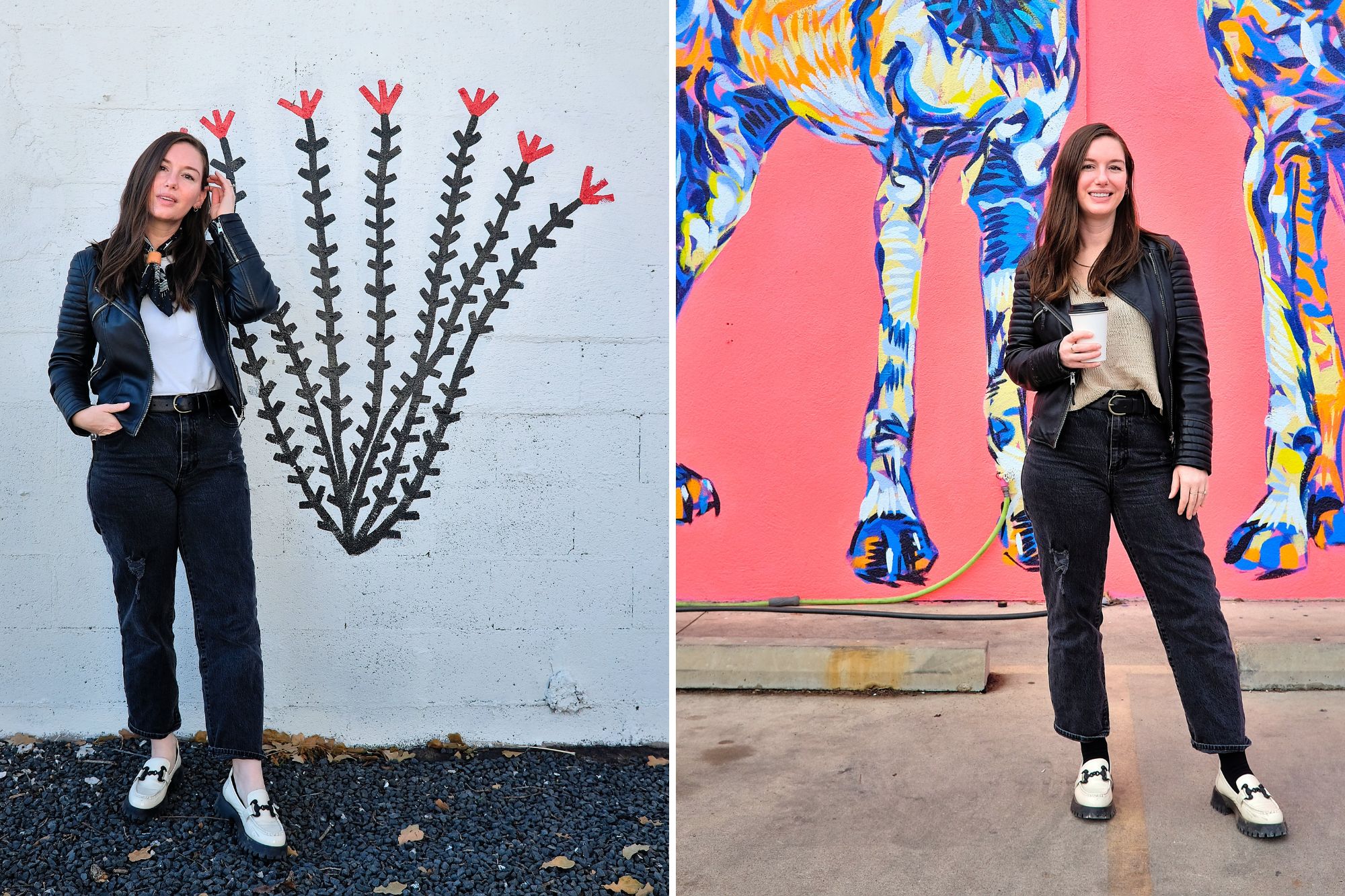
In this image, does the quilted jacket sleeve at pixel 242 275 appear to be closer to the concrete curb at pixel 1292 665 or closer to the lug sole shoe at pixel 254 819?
the lug sole shoe at pixel 254 819

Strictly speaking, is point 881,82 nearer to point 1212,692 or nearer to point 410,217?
point 410,217

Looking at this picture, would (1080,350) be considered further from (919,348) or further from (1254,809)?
(919,348)

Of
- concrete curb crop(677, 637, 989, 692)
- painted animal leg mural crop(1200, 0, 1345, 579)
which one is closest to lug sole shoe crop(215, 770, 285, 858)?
concrete curb crop(677, 637, 989, 692)

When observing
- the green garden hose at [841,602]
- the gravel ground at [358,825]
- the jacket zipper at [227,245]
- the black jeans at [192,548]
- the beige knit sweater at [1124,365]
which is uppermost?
the jacket zipper at [227,245]

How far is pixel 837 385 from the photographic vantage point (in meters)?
4.90

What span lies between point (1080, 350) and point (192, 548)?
242 cm

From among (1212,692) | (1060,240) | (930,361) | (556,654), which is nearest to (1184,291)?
(1060,240)

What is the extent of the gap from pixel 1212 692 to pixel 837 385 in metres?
2.30

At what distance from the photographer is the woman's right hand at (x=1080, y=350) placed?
269cm

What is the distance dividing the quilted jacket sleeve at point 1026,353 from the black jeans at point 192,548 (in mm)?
2184

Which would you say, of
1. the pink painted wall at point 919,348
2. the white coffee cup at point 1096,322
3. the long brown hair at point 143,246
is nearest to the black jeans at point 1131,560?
the white coffee cup at point 1096,322

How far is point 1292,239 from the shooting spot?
15.3 feet

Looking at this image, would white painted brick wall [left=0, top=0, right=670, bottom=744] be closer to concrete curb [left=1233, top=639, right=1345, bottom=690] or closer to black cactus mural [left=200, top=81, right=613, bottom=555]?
black cactus mural [left=200, top=81, right=613, bottom=555]

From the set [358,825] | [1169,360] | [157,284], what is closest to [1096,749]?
[1169,360]
